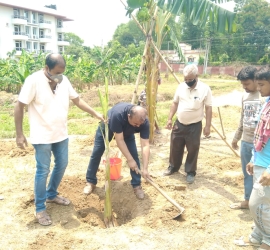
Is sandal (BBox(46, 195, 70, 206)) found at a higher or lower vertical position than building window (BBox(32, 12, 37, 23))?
lower

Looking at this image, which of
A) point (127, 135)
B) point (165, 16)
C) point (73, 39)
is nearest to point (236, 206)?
point (127, 135)

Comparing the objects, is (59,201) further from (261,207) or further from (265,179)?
(265,179)

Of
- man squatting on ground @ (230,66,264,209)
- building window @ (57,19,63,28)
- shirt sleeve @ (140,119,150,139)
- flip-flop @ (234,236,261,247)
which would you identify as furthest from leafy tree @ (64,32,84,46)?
flip-flop @ (234,236,261,247)

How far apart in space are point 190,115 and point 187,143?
0.43 meters

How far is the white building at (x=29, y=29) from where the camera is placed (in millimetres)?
38219

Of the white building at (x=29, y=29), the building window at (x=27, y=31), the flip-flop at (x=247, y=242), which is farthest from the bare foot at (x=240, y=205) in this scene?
the building window at (x=27, y=31)

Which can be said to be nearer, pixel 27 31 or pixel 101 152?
pixel 101 152

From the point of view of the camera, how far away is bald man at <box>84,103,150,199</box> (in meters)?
3.14

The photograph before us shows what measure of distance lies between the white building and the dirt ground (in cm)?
3673

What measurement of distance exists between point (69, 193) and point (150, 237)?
1.43 m

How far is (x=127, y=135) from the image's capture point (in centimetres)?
369

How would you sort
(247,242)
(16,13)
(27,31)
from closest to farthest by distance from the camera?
1. (247,242)
2. (16,13)
3. (27,31)

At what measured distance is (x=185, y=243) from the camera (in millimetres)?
2857

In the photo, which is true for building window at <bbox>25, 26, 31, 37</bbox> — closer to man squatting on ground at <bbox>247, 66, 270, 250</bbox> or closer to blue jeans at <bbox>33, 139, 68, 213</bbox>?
blue jeans at <bbox>33, 139, 68, 213</bbox>
